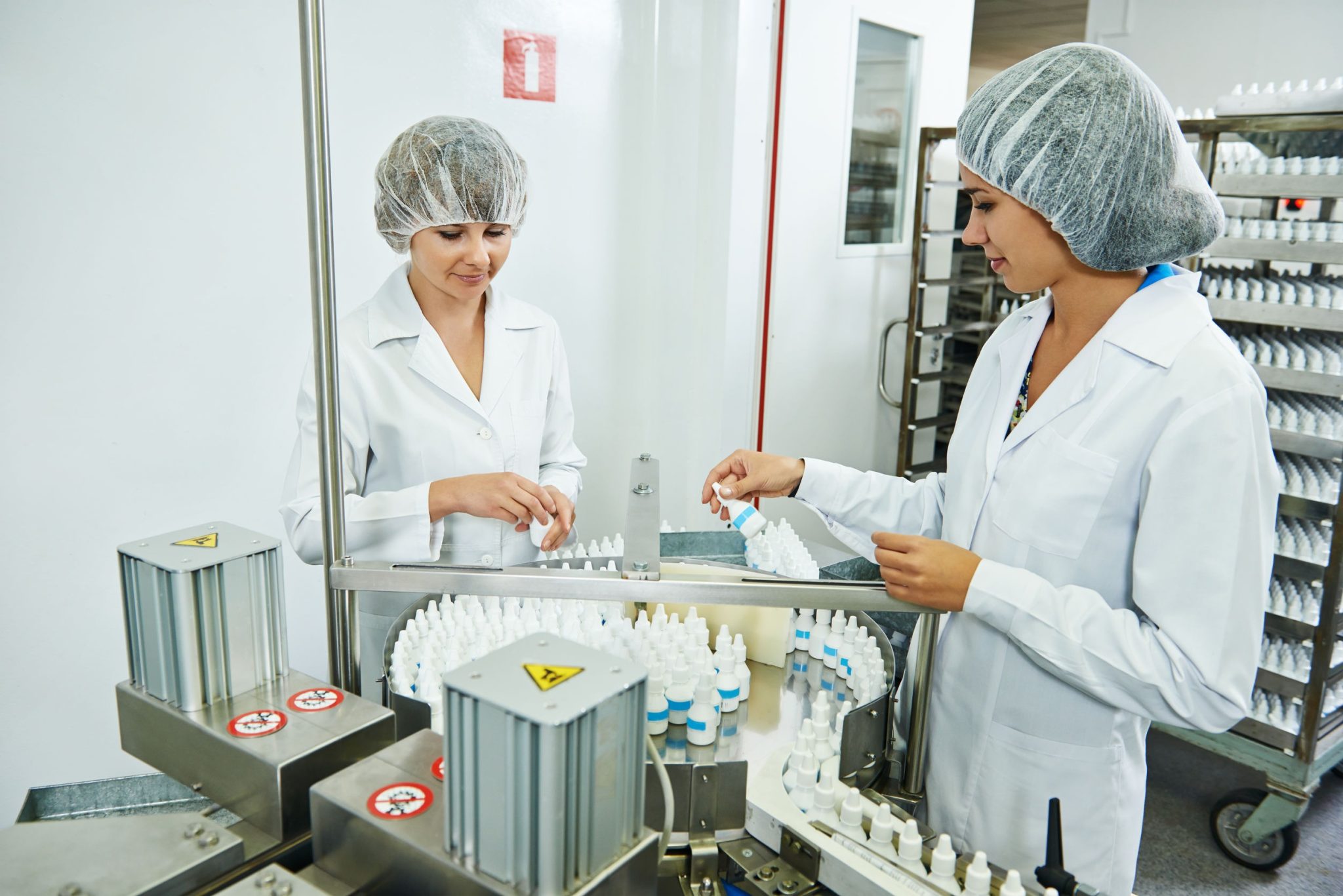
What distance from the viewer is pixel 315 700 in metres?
0.84

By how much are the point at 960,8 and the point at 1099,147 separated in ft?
8.16

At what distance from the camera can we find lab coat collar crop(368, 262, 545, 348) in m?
1.51

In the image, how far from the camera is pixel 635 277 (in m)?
2.58

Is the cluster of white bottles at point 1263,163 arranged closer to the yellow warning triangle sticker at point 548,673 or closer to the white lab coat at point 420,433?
the white lab coat at point 420,433

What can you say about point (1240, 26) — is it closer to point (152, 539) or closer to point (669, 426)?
point (669, 426)

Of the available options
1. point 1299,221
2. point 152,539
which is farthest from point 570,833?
point 1299,221

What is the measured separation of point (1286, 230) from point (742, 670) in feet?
6.44

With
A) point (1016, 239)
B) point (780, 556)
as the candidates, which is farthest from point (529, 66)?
point (1016, 239)

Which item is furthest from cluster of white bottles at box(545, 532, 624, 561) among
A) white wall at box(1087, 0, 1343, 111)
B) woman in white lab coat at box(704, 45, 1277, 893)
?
white wall at box(1087, 0, 1343, 111)

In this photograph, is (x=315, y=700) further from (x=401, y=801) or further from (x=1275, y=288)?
(x=1275, y=288)

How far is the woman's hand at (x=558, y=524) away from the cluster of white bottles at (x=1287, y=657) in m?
1.93

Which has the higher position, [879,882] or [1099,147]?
[1099,147]

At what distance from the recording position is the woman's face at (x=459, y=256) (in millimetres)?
1484

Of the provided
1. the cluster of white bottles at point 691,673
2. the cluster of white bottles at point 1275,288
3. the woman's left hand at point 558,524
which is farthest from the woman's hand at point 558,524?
the cluster of white bottles at point 1275,288
